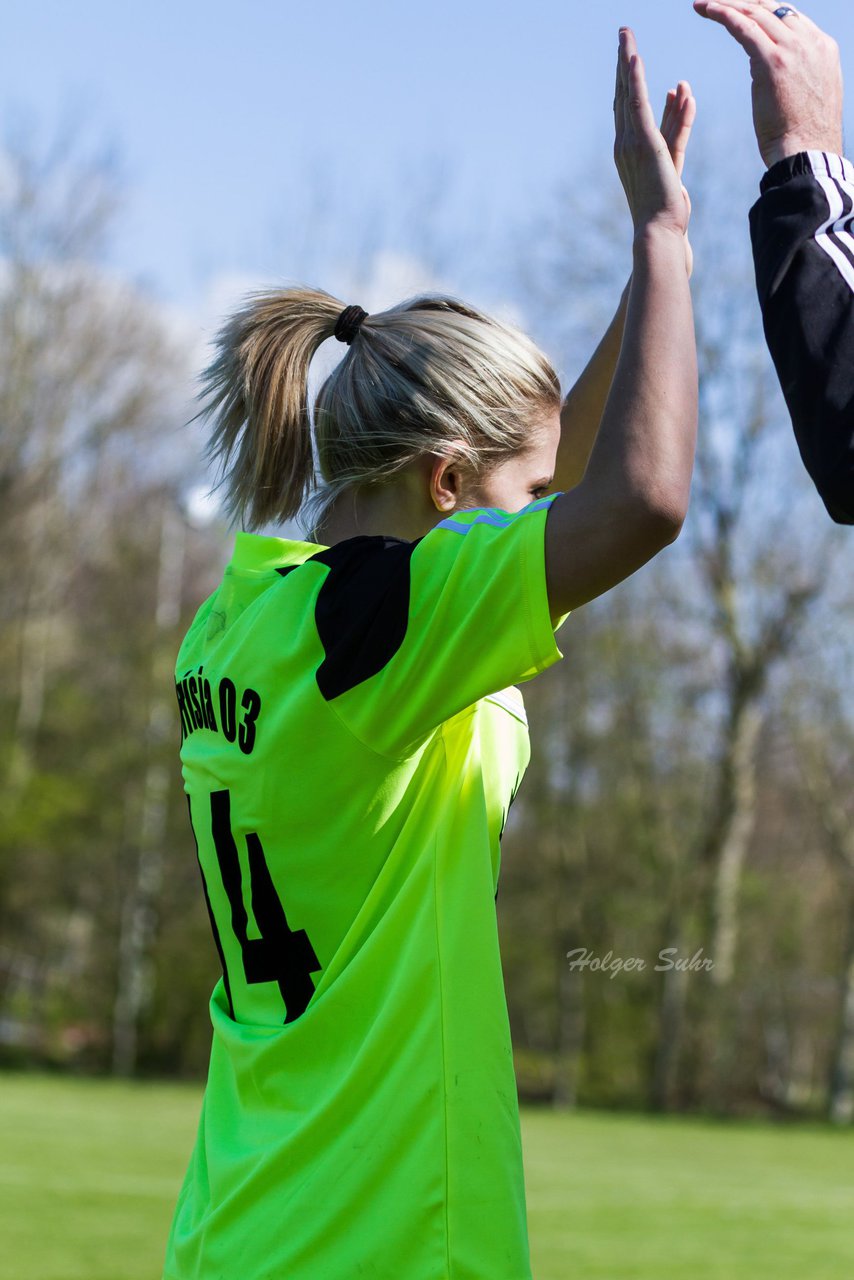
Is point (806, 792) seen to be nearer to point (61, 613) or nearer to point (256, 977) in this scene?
point (61, 613)

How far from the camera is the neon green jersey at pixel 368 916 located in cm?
148

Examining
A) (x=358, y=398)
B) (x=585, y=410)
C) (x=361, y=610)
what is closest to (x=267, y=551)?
(x=358, y=398)

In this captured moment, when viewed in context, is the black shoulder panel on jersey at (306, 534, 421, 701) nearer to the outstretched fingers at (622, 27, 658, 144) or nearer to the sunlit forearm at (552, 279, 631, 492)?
the outstretched fingers at (622, 27, 658, 144)

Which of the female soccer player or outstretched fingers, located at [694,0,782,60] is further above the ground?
outstretched fingers, located at [694,0,782,60]

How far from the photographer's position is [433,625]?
148 centimetres

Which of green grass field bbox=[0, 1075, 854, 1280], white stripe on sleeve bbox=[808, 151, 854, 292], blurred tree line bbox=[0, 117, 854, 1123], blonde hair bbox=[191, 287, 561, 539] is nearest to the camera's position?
white stripe on sleeve bbox=[808, 151, 854, 292]

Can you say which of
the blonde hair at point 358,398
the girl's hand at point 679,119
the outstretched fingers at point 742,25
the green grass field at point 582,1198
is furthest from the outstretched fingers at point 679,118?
the green grass field at point 582,1198

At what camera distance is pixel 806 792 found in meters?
23.6

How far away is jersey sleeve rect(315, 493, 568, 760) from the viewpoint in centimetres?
145

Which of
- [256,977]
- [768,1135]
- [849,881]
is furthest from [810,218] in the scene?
[849,881]

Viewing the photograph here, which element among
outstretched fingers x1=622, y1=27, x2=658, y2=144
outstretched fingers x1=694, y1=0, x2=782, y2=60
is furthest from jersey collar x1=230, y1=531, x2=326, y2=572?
outstretched fingers x1=694, y1=0, x2=782, y2=60

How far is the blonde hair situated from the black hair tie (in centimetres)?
3

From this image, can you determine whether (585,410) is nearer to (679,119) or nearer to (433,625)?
(679,119)

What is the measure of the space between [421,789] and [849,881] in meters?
20.9
